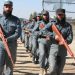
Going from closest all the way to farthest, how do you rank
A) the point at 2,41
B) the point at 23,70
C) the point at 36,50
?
the point at 2,41 → the point at 23,70 → the point at 36,50

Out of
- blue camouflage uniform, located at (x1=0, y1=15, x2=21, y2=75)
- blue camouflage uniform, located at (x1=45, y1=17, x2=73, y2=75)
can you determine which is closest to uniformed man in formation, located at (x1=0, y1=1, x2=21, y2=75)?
blue camouflage uniform, located at (x1=0, y1=15, x2=21, y2=75)

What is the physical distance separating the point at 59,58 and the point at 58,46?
32cm

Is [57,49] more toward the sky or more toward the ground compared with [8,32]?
more toward the ground

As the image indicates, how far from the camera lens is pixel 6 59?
917 cm

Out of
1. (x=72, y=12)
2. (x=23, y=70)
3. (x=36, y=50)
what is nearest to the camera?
(x=23, y=70)

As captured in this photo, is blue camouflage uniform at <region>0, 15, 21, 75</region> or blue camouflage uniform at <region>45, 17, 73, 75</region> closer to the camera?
blue camouflage uniform at <region>0, 15, 21, 75</region>

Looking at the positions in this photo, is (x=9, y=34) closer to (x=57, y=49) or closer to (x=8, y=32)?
(x=8, y=32)

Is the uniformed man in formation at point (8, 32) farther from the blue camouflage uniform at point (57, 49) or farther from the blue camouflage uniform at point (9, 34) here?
the blue camouflage uniform at point (57, 49)

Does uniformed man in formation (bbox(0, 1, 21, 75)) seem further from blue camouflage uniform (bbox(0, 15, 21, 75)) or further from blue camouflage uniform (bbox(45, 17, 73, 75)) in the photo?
blue camouflage uniform (bbox(45, 17, 73, 75))

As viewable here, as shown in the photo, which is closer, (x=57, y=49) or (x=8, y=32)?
(x=8, y=32)

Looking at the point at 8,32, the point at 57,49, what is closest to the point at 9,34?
the point at 8,32

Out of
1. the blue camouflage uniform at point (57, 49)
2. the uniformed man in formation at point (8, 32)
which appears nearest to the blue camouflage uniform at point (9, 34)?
Result: the uniformed man in formation at point (8, 32)

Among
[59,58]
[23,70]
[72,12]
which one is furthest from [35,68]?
[72,12]

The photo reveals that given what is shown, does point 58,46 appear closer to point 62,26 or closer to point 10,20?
point 62,26
